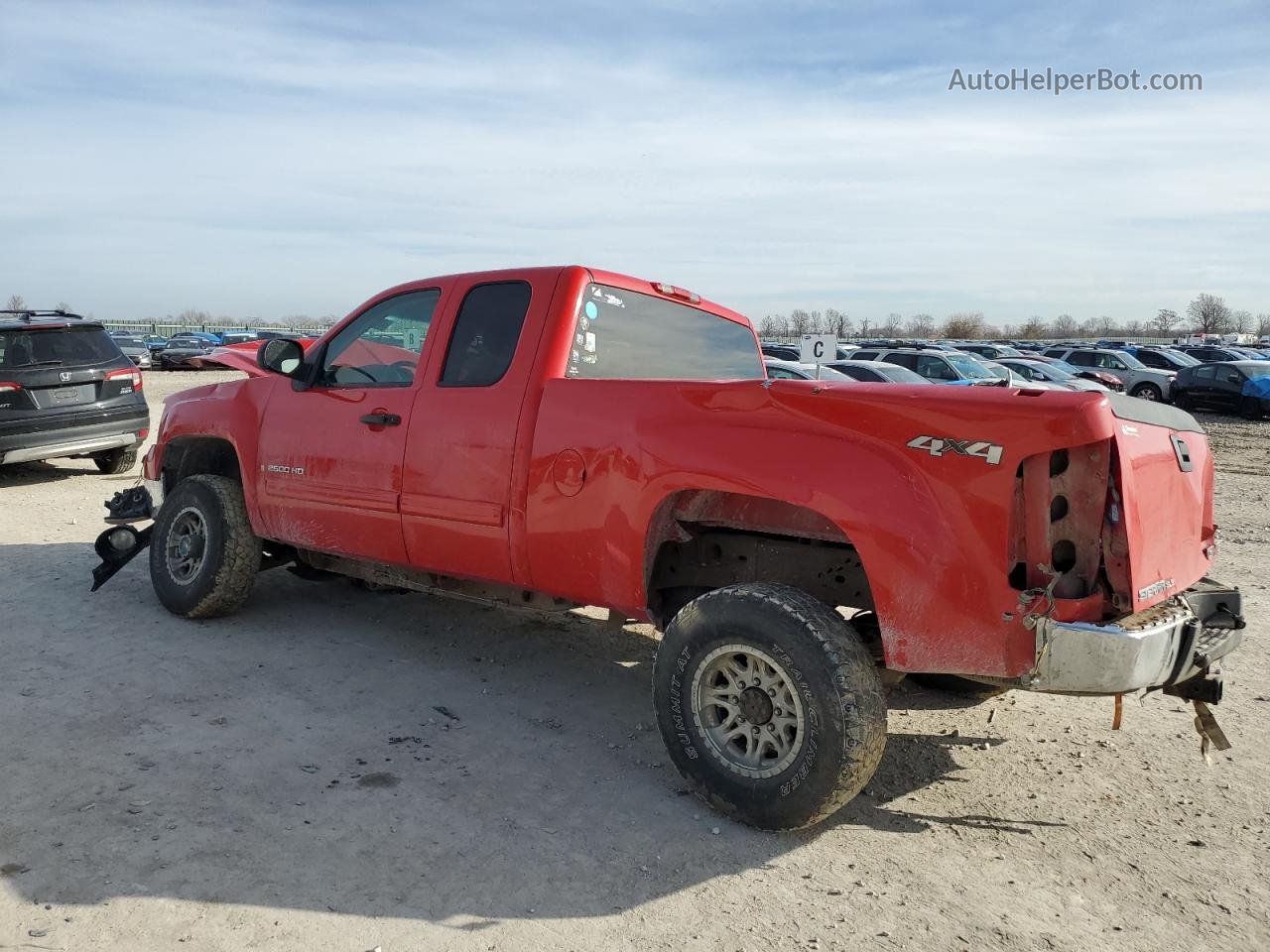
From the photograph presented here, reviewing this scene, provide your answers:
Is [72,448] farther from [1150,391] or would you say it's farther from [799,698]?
[1150,391]

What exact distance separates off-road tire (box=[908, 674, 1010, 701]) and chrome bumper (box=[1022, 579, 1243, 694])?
1.53 m

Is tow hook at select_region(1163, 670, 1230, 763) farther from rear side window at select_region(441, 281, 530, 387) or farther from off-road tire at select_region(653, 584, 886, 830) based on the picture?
rear side window at select_region(441, 281, 530, 387)

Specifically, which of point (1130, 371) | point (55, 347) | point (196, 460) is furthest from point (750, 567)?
point (1130, 371)

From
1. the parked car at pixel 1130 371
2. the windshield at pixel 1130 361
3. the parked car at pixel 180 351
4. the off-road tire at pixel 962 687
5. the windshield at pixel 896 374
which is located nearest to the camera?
the off-road tire at pixel 962 687

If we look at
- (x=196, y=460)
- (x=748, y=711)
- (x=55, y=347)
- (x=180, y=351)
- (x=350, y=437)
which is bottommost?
(x=748, y=711)

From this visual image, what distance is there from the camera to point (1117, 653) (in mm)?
3047

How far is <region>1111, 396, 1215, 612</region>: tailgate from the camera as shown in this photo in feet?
10.5

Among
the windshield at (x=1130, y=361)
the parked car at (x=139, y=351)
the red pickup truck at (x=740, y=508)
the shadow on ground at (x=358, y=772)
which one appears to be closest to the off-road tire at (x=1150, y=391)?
the windshield at (x=1130, y=361)

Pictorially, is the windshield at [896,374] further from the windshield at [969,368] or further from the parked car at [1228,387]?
the parked car at [1228,387]

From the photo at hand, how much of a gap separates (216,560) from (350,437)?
1.42 metres

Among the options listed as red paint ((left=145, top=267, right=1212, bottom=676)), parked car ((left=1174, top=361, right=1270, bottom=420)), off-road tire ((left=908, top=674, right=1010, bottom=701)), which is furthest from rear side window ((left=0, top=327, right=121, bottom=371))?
parked car ((left=1174, top=361, right=1270, bottom=420))

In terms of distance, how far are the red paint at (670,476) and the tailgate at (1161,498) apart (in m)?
0.01

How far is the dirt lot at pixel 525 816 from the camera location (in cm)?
304

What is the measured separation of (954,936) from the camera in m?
3.00
